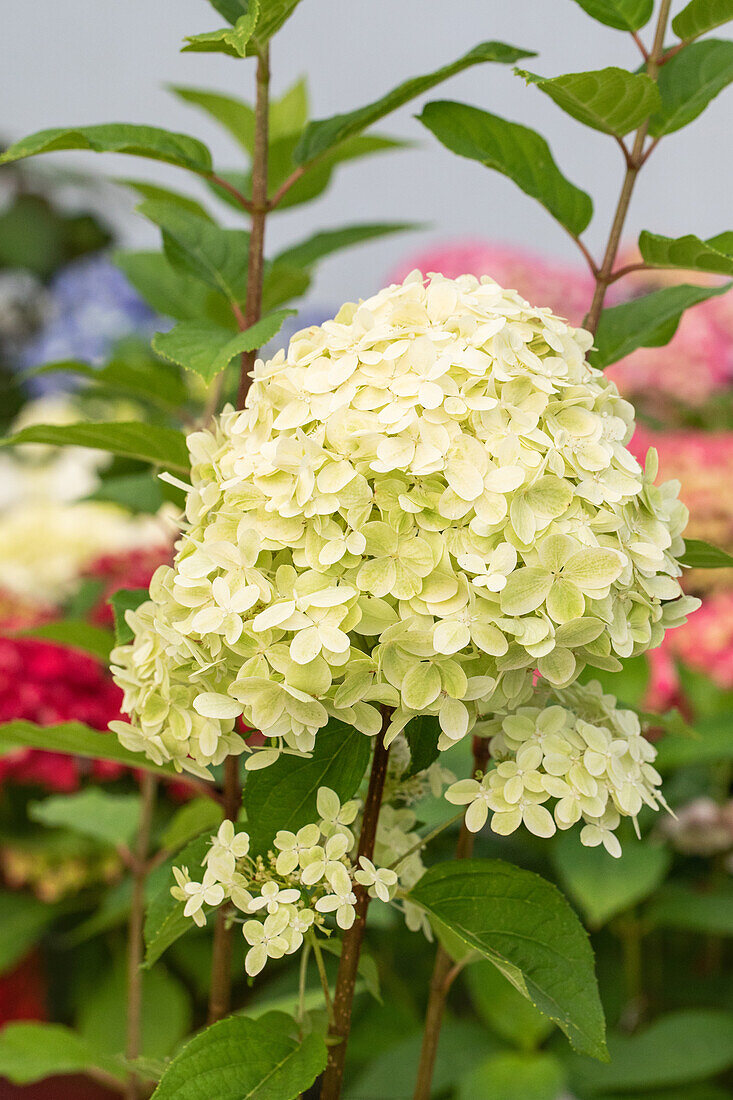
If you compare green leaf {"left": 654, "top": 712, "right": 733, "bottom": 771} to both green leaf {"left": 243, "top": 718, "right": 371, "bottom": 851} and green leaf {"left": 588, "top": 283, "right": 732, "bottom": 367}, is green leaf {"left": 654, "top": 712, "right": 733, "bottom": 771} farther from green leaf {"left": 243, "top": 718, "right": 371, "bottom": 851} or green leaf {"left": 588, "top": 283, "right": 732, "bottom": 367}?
green leaf {"left": 243, "top": 718, "right": 371, "bottom": 851}

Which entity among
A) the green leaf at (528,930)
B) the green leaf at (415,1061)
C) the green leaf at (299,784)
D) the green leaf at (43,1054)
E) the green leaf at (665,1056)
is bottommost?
the green leaf at (415,1061)

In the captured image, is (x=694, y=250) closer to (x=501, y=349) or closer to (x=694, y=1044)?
(x=501, y=349)

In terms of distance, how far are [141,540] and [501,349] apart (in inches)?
44.0

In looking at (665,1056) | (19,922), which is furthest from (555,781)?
(19,922)

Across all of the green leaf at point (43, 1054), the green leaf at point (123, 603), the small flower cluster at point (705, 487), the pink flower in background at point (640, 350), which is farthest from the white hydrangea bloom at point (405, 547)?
the pink flower in background at point (640, 350)

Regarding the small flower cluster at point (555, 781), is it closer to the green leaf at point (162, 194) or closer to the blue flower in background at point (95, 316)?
the green leaf at point (162, 194)

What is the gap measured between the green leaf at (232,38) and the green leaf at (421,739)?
0.95 ft

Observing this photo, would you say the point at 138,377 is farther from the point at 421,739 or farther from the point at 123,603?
the point at 421,739

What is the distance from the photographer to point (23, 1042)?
659 mm

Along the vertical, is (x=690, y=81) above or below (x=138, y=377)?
above

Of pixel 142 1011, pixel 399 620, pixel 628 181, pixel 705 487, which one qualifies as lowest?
pixel 142 1011

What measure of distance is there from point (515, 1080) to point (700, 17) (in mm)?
761

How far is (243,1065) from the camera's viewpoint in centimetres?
41

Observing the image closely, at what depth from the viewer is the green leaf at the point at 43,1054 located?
0.63 metres
